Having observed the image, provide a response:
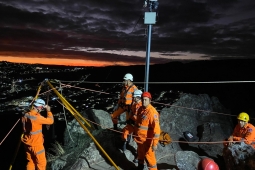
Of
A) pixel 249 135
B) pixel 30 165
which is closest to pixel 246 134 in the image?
pixel 249 135

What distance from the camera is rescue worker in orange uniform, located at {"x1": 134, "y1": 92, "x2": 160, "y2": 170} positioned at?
5.63 m

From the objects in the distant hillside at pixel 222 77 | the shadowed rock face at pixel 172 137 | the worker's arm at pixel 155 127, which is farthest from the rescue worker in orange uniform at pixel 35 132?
the distant hillside at pixel 222 77

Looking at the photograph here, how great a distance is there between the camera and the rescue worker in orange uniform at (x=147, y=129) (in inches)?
222

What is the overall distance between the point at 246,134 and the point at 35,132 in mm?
5953

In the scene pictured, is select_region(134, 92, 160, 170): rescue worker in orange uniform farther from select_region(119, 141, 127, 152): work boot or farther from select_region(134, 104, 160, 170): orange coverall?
select_region(119, 141, 127, 152): work boot

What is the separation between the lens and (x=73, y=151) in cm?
771

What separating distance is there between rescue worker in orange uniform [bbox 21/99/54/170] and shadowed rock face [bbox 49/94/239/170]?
3.52 ft

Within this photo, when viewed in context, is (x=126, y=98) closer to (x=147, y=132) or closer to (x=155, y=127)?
(x=147, y=132)

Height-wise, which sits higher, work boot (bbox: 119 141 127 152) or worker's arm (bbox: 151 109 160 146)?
worker's arm (bbox: 151 109 160 146)

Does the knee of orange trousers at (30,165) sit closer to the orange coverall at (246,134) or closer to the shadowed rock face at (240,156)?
the shadowed rock face at (240,156)

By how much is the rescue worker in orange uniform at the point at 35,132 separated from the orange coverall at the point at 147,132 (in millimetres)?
2337

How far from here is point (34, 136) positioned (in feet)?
19.2

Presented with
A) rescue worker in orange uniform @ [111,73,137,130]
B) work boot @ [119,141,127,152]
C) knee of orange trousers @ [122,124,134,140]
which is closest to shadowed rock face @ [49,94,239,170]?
work boot @ [119,141,127,152]

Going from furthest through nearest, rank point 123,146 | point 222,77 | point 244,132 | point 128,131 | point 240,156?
1. point 222,77
2. point 123,146
3. point 244,132
4. point 128,131
5. point 240,156
